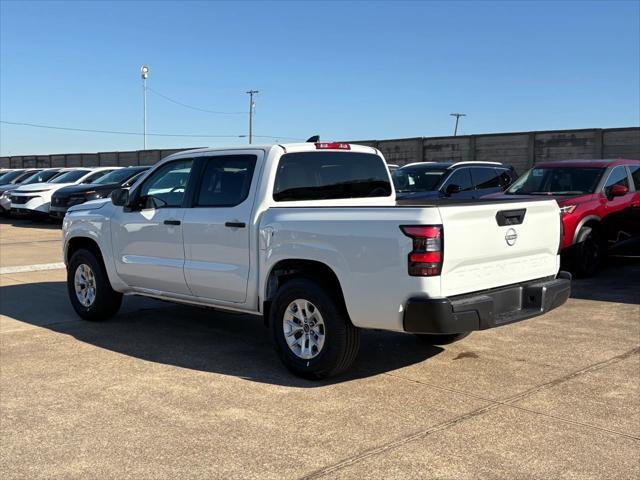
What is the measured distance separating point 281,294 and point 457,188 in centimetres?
746

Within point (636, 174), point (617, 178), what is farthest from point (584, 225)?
point (636, 174)

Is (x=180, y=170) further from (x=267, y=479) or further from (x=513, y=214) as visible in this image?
(x=267, y=479)

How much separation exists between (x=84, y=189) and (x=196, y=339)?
45.3ft

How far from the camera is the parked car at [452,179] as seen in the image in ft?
43.8

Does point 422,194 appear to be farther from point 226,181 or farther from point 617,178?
point 226,181

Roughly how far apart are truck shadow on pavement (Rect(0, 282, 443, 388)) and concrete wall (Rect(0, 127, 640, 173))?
16.6 m

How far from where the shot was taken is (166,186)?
698 cm

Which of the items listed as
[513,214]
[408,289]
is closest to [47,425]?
[408,289]

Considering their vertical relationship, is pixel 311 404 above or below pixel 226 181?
below

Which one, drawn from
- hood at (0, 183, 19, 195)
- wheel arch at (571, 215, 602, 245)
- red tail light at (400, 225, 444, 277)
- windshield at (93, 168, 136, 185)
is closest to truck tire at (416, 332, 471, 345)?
red tail light at (400, 225, 444, 277)

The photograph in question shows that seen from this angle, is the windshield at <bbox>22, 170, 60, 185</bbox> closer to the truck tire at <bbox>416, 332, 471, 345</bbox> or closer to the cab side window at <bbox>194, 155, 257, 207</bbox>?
the cab side window at <bbox>194, 155, 257, 207</bbox>

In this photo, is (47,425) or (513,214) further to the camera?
(513,214)

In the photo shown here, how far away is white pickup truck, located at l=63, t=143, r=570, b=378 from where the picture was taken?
4789 mm

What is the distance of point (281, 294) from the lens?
18.2 ft
